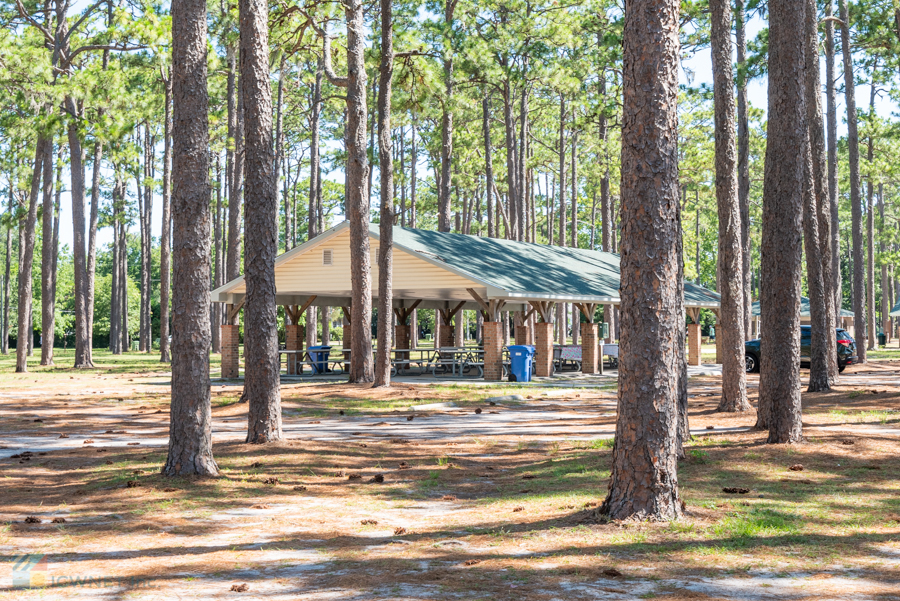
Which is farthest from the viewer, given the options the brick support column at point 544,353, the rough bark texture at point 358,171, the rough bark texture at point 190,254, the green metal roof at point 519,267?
the brick support column at point 544,353

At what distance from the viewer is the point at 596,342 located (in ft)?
88.2

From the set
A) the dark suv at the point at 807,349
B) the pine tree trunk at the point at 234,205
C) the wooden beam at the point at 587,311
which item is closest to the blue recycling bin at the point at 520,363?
the wooden beam at the point at 587,311

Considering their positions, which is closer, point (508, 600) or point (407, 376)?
point (508, 600)

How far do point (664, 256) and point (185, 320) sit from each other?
14.7 feet

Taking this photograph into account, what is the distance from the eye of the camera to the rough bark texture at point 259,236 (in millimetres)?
9906

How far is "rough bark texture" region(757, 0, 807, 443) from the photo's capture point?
31.9 feet

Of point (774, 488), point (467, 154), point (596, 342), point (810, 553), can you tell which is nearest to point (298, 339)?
point (596, 342)

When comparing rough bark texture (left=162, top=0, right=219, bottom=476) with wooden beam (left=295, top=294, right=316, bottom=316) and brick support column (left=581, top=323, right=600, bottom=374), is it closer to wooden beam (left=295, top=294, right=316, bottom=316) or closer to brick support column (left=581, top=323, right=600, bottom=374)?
wooden beam (left=295, top=294, right=316, bottom=316)

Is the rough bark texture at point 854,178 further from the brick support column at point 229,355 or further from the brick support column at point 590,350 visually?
the brick support column at point 229,355

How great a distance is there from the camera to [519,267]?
84.0 ft

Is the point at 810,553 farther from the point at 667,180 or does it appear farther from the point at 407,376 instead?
the point at 407,376

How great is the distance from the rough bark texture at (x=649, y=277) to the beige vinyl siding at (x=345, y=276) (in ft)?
51.2

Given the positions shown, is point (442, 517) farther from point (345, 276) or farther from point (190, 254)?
point (345, 276)

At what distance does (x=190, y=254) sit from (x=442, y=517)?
350 cm
